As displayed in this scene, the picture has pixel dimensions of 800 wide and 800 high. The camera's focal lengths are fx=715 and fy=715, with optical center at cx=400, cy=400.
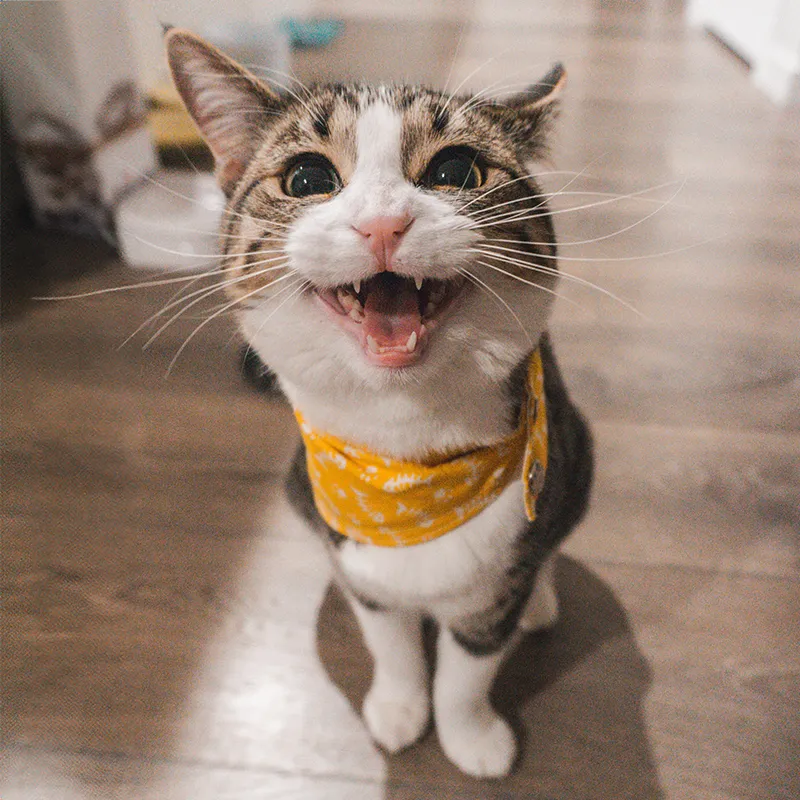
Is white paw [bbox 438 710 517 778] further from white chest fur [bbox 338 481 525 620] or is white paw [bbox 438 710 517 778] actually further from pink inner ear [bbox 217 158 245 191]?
pink inner ear [bbox 217 158 245 191]

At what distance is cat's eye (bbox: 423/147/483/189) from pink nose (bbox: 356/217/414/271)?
0.32 ft

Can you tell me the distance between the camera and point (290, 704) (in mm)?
999

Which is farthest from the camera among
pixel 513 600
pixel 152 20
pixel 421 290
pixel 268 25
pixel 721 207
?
pixel 268 25

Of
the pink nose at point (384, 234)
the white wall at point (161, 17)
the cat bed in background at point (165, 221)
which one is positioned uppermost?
the pink nose at point (384, 234)

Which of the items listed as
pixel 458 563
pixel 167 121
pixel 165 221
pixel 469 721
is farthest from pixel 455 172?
pixel 167 121

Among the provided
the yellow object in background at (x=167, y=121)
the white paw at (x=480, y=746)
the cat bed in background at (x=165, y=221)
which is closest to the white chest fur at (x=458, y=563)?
the white paw at (x=480, y=746)

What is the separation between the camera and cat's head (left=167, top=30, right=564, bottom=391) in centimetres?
56

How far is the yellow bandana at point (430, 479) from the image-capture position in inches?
28.4

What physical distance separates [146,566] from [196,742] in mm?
312

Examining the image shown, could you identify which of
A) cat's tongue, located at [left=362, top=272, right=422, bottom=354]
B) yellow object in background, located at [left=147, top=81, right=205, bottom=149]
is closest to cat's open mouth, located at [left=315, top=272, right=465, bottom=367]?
cat's tongue, located at [left=362, top=272, right=422, bottom=354]

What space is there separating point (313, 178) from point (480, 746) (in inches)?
28.2

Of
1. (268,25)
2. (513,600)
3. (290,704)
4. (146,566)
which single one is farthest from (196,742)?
(268,25)

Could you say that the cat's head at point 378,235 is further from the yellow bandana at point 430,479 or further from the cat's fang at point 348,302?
the yellow bandana at point 430,479

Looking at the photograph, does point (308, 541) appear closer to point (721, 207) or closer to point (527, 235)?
point (527, 235)
